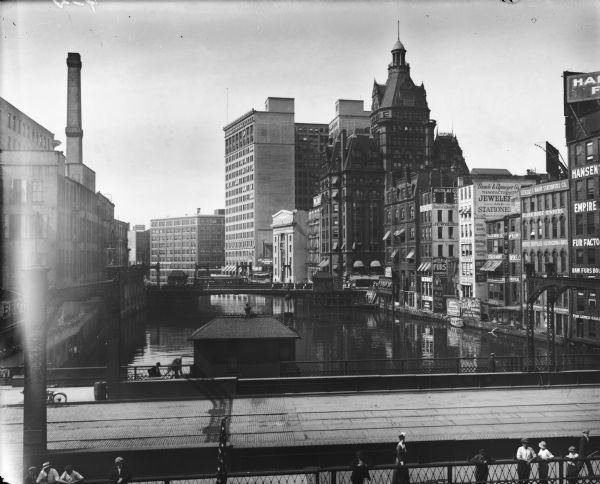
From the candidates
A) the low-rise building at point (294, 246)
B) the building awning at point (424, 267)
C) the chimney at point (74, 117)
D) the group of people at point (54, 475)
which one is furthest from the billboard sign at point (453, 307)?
the low-rise building at point (294, 246)

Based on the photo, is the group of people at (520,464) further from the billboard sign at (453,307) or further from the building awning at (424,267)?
the building awning at (424,267)

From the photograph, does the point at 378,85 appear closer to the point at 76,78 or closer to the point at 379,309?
the point at 379,309

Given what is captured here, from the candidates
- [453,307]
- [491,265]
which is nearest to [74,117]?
[453,307]

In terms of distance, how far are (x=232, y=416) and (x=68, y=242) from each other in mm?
45559

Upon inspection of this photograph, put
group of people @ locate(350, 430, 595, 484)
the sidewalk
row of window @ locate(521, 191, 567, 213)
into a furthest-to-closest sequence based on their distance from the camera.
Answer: row of window @ locate(521, 191, 567, 213) → the sidewalk → group of people @ locate(350, 430, 595, 484)

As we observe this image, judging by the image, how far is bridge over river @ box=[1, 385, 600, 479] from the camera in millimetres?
21672

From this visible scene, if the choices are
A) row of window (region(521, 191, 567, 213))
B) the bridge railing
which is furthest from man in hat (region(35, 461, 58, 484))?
row of window (region(521, 191, 567, 213))

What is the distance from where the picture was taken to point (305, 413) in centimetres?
2753

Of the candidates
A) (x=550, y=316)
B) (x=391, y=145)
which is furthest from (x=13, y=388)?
(x=391, y=145)

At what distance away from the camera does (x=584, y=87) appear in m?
41.4

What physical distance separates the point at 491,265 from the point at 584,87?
157 ft

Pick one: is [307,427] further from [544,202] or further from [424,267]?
[424,267]

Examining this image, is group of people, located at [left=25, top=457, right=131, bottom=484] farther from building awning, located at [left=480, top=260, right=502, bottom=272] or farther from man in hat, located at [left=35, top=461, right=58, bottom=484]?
building awning, located at [left=480, top=260, right=502, bottom=272]

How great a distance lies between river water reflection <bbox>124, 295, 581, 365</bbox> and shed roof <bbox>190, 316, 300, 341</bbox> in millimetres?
27982
